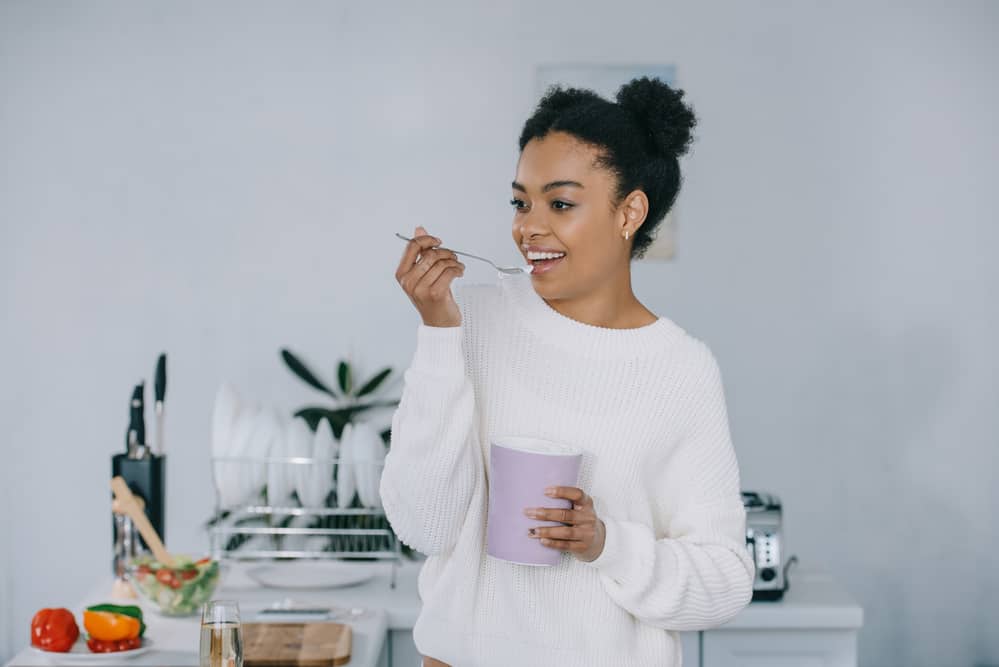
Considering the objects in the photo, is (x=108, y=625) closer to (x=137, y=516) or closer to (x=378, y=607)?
(x=137, y=516)

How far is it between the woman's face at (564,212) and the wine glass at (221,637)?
51 cm

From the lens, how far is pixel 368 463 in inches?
87.3

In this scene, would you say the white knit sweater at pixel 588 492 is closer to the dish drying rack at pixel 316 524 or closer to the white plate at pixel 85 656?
the white plate at pixel 85 656

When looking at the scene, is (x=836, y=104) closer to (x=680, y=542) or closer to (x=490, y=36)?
(x=490, y=36)

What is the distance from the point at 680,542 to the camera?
1298mm

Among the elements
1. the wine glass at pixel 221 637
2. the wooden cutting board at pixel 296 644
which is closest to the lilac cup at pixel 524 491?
the wine glass at pixel 221 637

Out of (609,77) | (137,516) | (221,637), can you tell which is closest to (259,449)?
(137,516)

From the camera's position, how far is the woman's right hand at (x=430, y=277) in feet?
3.87


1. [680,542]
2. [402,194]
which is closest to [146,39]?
[402,194]

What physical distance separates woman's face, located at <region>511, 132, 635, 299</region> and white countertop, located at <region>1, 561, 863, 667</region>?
772 mm

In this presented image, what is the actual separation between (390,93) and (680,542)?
2.16 meters

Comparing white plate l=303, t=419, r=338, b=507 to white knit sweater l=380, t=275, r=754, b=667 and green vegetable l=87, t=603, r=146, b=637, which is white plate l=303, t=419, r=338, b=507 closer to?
green vegetable l=87, t=603, r=146, b=637

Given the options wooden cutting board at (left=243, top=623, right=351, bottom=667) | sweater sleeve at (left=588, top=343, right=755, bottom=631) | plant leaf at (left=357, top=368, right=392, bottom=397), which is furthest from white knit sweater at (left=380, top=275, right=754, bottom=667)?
plant leaf at (left=357, top=368, right=392, bottom=397)

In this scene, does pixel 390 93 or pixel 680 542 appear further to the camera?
pixel 390 93
